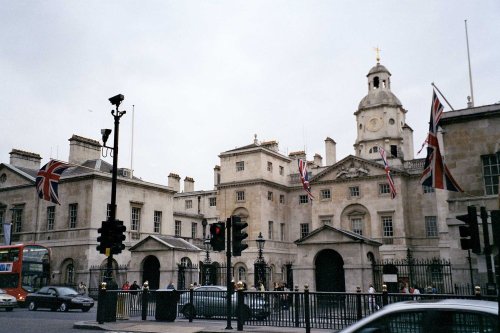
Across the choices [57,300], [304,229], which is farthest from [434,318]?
[304,229]

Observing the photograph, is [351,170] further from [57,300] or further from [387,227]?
[57,300]

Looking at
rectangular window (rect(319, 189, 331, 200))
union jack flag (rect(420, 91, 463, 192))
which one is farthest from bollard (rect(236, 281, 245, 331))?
rectangular window (rect(319, 189, 331, 200))

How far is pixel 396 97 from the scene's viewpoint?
61344 millimetres

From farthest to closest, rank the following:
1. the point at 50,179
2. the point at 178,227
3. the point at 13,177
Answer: the point at 178,227 → the point at 13,177 → the point at 50,179

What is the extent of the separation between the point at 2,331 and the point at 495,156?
2088 centimetres

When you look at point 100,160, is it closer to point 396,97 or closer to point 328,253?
point 328,253

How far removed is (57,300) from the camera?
2645 centimetres

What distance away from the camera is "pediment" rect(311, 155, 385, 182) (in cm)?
4794

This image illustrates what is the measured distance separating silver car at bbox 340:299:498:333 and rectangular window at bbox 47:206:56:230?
3988 centimetres

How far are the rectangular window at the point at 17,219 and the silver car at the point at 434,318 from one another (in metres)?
43.4

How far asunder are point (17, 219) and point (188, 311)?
30824mm

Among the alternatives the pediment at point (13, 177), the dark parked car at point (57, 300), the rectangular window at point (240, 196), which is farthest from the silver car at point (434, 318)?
the rectangular window at point (240, 196)

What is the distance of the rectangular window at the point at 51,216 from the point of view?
136ft

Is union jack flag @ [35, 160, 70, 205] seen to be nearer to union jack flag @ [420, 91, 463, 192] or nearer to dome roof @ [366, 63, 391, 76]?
union jack flag @ [420, 91, 463, 192]
